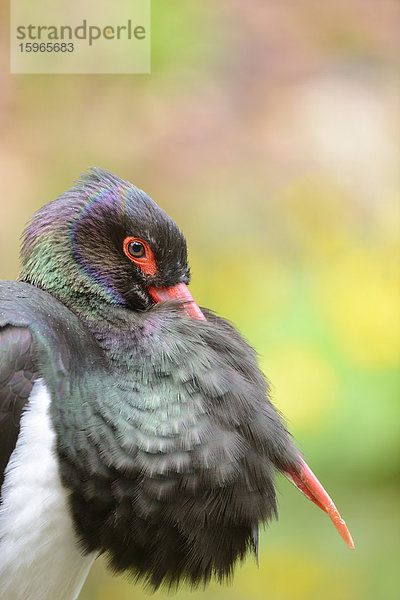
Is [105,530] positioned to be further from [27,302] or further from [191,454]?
[27,302]

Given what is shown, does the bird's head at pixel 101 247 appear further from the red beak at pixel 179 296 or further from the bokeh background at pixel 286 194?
the bokeh background at pixel 286 194

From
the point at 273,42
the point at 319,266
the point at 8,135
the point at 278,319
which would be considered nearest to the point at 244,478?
the point at 278,319

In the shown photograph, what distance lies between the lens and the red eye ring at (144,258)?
73.2 inches

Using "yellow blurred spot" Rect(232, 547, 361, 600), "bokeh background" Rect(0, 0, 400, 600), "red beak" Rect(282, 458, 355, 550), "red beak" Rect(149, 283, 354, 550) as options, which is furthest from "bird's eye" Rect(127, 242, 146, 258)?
"yellow blurred spot" Rect(232, 547, 361, 600)

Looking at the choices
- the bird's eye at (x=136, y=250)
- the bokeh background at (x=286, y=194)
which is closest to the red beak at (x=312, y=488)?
the bird's eye at (x=136, y=250)

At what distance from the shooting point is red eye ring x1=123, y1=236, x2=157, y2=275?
186 centimetres

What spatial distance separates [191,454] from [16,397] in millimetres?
355

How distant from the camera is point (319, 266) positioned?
426 cm

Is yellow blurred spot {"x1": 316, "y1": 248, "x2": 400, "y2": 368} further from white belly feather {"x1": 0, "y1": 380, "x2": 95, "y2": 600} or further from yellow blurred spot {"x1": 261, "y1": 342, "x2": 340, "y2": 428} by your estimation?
white belly feather {"x1": 0, "y1": 380, "x2": 95, "y2": 600}

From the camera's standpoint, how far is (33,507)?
164 centimetres

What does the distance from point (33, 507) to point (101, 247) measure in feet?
1.85

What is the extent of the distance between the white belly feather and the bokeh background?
5.83ft

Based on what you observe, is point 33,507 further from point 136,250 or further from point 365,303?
point 365,303

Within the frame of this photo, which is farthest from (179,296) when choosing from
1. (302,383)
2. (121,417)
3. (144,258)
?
(302,383)
